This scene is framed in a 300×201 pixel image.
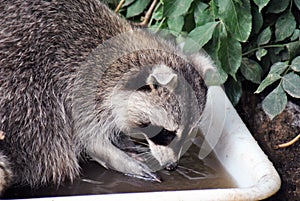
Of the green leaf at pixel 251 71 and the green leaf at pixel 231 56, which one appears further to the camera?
the green leaf at pixel 251 71

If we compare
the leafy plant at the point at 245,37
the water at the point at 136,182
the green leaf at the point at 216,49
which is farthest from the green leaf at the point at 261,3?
the water at the point at 136,182

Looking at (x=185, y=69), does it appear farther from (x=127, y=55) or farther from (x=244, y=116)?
(x=244, y=116)

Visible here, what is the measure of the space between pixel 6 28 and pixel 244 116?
1.33 m

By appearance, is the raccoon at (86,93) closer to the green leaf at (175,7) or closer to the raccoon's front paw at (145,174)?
the raccoon's front paw at (145,174)

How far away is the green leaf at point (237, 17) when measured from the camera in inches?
132

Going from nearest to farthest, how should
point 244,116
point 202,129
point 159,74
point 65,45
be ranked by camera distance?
point 159,74, point 65,45, point 202,129, point 244,116

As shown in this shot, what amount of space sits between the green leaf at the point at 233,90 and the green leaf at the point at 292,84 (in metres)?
0.30

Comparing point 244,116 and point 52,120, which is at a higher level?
point 52,120

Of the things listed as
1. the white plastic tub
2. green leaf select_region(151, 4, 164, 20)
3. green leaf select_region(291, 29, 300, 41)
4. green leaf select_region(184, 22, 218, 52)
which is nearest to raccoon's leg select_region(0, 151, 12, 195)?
the white plastic tub

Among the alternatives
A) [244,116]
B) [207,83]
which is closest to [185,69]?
[207,83]

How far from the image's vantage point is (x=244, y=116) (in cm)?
377

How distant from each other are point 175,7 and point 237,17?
29 centimetres

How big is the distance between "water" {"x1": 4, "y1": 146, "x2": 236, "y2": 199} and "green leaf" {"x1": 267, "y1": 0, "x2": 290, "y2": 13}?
2.57 feet

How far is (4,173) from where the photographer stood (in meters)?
2.89
